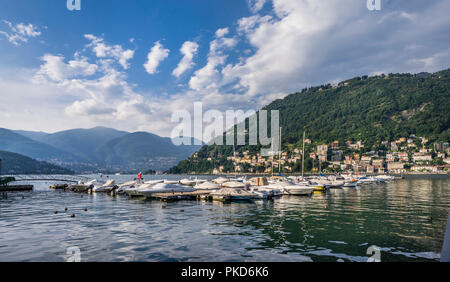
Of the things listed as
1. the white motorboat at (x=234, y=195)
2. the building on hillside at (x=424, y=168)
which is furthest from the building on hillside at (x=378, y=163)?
the white motorboat at (x=234, y=195)

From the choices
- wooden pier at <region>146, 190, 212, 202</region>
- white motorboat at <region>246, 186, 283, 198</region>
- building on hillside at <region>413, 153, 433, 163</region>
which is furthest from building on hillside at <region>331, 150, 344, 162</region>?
wooden pier at <region>146, 190, 212, 202</region>

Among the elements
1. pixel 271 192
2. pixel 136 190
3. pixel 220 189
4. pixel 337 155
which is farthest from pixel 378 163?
pixel 136 190

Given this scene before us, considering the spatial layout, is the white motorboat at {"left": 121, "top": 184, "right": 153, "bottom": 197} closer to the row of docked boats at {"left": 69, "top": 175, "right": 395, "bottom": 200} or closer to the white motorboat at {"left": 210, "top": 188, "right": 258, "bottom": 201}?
the row of docked boats at {"left": 69, "top": 175, "right": 395, "bottom": 200}

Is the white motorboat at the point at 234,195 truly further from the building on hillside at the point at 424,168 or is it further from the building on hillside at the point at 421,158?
the building on hillside at the point at 421,158

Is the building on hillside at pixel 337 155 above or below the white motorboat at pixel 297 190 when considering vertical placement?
above

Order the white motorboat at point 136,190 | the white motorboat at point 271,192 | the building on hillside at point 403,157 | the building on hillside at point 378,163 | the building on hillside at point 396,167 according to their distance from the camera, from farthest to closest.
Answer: the building on hillside at point 403,157
the building on hillside at point 378,163
the building on hillside at point 396,167
the white motorboat at point 136,190
the white motorboat at point 271,192

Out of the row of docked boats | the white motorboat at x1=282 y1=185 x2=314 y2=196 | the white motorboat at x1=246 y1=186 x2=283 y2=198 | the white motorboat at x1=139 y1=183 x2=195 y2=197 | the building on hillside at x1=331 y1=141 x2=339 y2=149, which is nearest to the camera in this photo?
the row of docked boats

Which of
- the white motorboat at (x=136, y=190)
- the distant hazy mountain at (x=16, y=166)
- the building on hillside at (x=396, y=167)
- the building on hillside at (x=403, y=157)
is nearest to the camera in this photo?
the white motorboat at (x=136, y=190)

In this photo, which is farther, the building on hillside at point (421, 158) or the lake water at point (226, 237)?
the building on hillside at point (421, 158)

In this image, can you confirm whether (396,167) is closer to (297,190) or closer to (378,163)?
(378,163)
